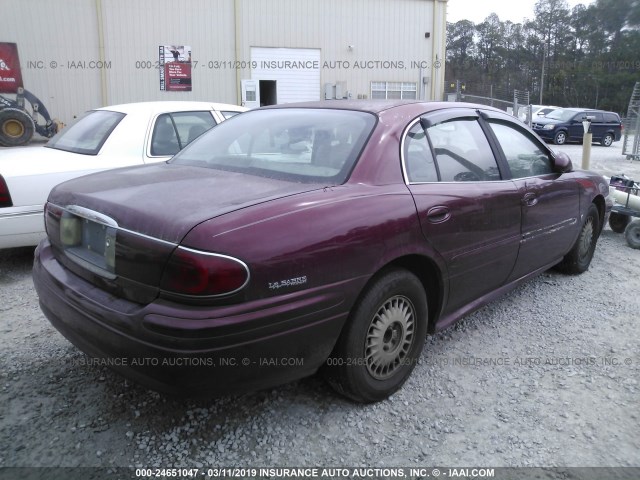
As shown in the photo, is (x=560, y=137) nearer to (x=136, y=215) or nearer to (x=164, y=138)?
(x=164, y=138)

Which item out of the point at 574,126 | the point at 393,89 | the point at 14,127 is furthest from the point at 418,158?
the point at 574,126

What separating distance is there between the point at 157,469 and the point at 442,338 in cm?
203

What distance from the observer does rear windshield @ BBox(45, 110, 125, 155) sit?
4.82m

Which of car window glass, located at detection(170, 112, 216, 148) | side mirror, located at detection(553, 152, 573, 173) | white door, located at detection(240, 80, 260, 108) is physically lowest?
side mirror, located at detection(553, 152, 573, 173)

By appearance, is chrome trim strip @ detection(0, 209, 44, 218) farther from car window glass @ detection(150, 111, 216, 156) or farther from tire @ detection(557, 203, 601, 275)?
tire @ detection(557, 203, 601, 275)

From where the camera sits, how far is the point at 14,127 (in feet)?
41.7

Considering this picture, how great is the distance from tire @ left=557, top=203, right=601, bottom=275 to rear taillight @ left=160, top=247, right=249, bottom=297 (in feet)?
11.8

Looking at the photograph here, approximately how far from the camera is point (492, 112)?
12.0 ft

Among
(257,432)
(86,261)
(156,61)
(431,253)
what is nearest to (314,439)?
(257,432)

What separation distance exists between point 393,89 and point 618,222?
16.4 metres

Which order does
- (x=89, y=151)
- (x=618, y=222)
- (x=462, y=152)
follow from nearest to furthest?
(x=462, y=152)
(x=89, y=151)
(x=618, y=222)

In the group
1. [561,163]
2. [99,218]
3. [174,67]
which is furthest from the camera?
[174,67]

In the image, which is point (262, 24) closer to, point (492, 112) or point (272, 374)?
point (492, 112)

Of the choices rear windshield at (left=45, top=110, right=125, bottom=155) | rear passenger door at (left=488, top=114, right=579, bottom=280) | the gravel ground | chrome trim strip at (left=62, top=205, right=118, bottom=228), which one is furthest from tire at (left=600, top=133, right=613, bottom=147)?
chrome trim strip at (left=62, top=205, right=118, bottom=228)
